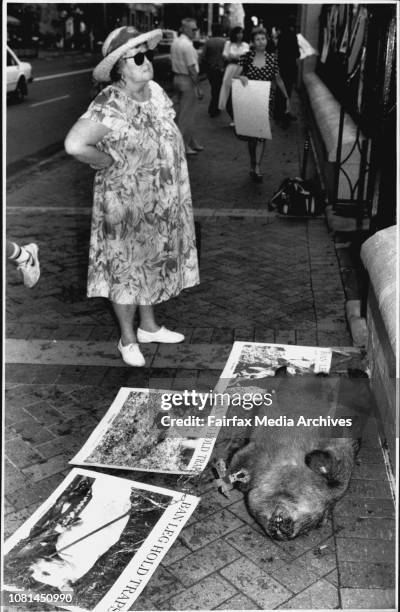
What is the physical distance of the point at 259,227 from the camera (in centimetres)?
646

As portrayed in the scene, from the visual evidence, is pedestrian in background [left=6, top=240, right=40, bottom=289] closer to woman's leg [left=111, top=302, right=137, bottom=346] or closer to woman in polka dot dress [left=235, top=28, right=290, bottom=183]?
woman's leg [left=111, top=302, right=137, bottom=346]

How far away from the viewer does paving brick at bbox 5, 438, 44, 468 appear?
3.01 m

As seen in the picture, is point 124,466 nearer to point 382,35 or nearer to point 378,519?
point 378,519

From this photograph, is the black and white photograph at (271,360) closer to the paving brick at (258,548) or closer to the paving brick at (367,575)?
the paving brick at (258,548)

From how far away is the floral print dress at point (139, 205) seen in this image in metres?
3.43

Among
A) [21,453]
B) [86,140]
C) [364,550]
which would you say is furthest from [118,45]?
[364,550]

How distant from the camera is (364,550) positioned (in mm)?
2488

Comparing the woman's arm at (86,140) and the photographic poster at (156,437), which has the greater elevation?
the woman's arm at (86,140)

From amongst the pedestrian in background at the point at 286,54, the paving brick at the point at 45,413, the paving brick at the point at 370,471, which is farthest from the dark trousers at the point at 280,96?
the paving brick at the point at 370,471

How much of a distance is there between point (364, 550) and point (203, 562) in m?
0.59

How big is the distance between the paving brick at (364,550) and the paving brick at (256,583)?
280 millimetres

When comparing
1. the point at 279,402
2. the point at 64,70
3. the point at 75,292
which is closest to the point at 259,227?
the point at 75,292

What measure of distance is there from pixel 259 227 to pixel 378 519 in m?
4.13

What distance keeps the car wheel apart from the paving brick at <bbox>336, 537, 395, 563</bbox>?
51.7 ft
